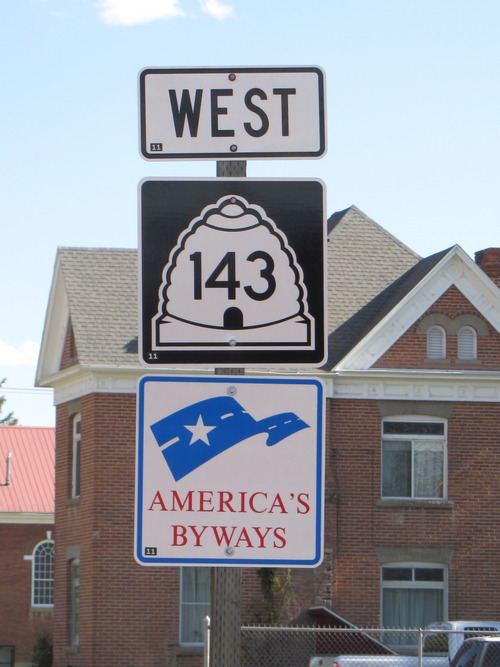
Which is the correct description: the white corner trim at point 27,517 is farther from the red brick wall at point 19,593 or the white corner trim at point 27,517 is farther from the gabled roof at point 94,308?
the gabled roof at point 94,308

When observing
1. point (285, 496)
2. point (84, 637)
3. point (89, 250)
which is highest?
point (89, 250)

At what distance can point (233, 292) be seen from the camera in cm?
341

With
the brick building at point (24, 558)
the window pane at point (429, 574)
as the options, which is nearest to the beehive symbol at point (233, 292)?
the window pane at point (429, 574)

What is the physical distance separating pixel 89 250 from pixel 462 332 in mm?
9570

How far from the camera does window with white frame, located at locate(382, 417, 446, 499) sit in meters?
26.2

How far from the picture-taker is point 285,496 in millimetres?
3340

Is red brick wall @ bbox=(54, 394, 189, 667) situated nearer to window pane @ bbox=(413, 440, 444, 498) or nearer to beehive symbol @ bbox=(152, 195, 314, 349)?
window pane @ bbox=(413, 440, 444, 498)

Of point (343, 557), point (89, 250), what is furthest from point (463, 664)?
point (89, 250)

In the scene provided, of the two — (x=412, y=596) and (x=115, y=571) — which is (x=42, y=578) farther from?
(x=412, y=596)

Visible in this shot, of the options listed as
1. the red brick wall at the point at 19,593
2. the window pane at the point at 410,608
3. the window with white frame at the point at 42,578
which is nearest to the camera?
the window pane at the point at 410,608

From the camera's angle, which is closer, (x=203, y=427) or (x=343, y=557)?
(x=203, y=427)

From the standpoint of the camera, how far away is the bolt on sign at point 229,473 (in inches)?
131

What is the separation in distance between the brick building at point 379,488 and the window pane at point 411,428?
0.03 meters

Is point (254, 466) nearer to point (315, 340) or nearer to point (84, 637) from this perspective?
point (315, 340)
